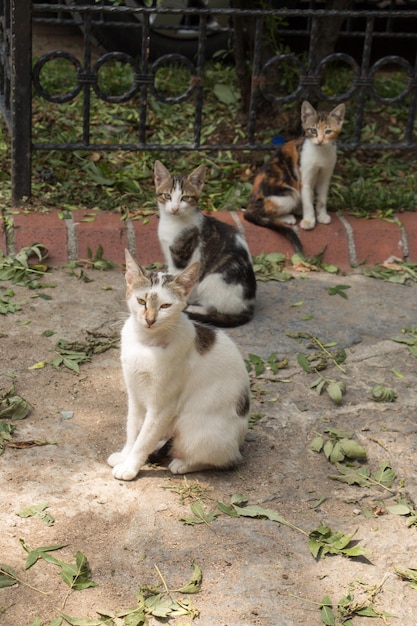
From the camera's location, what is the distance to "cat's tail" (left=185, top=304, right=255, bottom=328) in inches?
201

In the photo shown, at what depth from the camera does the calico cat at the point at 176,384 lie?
3609 millimetres

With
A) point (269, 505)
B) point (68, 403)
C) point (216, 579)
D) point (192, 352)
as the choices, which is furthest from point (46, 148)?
point (216, 579)

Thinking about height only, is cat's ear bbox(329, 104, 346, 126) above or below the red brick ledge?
above

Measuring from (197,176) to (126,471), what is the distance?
7.39ft

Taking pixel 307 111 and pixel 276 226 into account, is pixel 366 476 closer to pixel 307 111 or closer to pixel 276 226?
pixel 276 226

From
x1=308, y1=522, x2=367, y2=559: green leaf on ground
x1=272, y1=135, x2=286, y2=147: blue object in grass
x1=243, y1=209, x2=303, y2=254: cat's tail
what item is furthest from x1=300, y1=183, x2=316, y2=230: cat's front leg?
x1=308, y1=522, x2=367, y2=559: green leaf on ground

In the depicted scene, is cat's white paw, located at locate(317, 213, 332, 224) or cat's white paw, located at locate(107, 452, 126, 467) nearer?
cat's white paw, located at locate(107, 452, 126, 467)

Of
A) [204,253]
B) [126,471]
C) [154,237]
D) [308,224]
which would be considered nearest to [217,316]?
[204,253]

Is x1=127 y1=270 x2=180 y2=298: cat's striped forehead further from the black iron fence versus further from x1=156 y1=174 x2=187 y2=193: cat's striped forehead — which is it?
the black iron fence

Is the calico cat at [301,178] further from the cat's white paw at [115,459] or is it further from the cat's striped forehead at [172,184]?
the cat's white paw at [115,459]

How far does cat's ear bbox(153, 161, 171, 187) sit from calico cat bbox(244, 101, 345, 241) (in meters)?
0.90

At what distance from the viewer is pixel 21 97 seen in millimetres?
5738

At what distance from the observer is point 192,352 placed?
146 inches

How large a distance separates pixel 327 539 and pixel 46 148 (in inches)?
141
